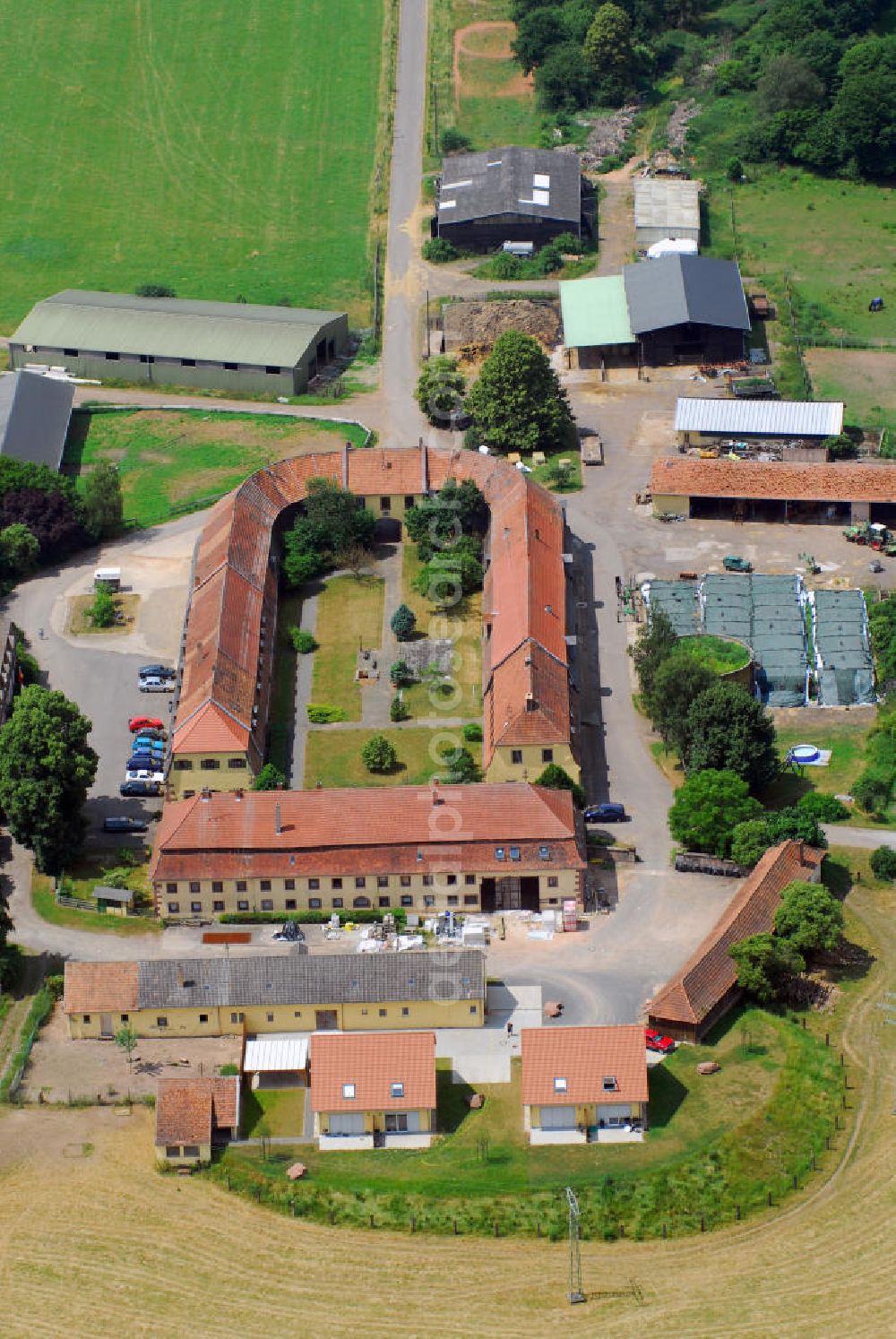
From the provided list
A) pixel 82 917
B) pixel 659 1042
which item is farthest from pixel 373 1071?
pixel 82 917

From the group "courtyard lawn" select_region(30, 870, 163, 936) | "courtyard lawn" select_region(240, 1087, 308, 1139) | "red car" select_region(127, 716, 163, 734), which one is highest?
"courtyard lawn" select_region(240, 1087, 308, 1139)

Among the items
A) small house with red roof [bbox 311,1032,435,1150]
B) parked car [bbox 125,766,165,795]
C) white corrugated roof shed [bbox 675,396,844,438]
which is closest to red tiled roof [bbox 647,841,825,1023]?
small house with red roof [bbox 311,1032,435,1150]

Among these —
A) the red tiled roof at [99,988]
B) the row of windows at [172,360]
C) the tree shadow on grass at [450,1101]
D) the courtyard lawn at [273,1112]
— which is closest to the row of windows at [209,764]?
the red tiled roof at [99,988]

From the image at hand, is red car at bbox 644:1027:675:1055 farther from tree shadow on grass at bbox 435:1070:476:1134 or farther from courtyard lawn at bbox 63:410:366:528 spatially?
courtyard lawn at bbox 63:410:366:528

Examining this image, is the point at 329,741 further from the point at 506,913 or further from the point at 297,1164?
the point at 297,1164

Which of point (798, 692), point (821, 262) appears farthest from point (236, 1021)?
point (821, 262)

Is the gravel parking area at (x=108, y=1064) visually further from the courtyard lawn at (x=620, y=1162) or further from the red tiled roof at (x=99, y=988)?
the courtyard lawn at (x=620, y=1162)
